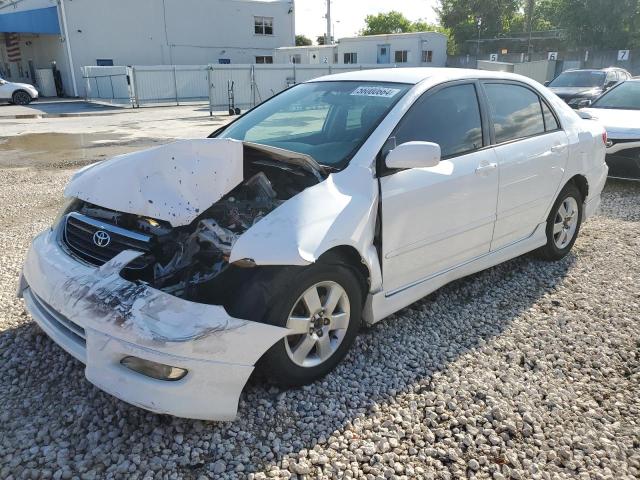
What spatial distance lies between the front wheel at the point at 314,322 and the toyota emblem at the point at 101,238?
1040 millimetres

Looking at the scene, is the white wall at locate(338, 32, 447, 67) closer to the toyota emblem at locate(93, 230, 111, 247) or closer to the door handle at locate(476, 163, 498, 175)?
the door handle at locate(476, 163, 498, 175)

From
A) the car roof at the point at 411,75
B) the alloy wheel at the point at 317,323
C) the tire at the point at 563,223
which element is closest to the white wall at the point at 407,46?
the tire at the point at 563,223

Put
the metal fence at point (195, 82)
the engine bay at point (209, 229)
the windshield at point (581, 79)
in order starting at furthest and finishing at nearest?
the metal fence at point (195, 82)
the windshield at point (581, 79)
the engine bay at point (209, 229)

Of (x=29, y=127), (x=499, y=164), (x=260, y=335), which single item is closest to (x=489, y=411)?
(x=260, y=335)

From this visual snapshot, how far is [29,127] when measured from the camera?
16.4 m

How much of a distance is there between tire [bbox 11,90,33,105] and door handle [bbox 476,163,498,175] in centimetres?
2647

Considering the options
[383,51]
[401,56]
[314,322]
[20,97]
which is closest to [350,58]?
[383,51]

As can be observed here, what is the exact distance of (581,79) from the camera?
15.2 m

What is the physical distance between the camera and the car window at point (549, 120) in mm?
4418

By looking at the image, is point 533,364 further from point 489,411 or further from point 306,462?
point 306,462

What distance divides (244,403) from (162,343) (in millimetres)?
664

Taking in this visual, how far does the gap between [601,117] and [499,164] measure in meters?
5.40

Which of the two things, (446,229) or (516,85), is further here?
(516,85)

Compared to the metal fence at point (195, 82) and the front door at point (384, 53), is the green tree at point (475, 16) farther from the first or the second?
the metal fence at point (195, 82)
